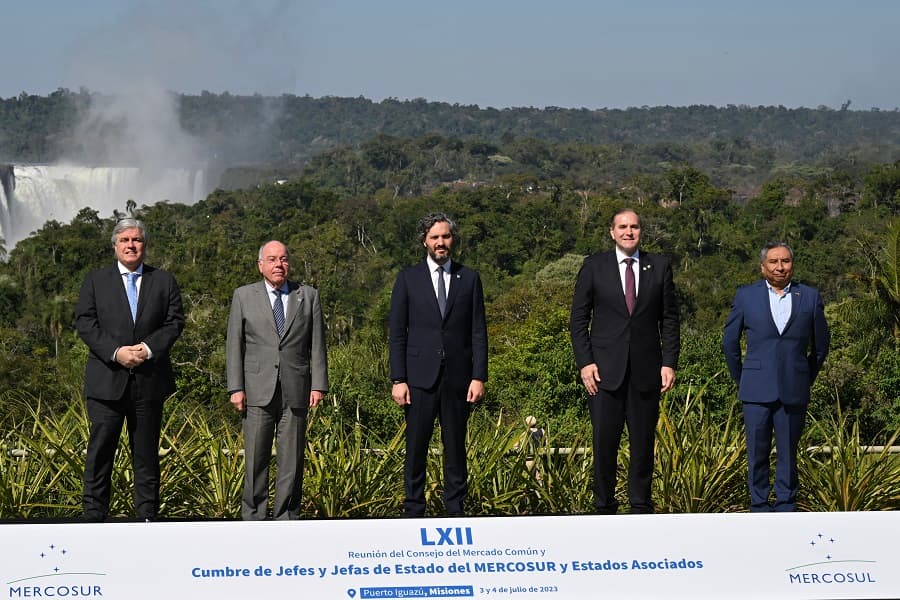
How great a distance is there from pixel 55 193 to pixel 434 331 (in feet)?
292

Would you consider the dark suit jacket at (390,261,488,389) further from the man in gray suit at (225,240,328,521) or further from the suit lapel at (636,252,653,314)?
the suit lapel at (636,252,653,314)

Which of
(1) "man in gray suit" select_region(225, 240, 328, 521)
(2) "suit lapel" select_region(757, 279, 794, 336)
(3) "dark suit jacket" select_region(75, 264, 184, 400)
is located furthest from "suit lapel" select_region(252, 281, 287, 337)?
(2) "suit lapel" select_region(757, 279, 794, 336)

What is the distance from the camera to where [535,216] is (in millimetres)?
52906

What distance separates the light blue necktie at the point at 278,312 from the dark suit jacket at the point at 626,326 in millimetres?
1320

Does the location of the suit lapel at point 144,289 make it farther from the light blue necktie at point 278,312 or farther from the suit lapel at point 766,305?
the suit lapel at point 766,305

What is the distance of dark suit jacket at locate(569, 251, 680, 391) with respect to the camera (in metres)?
5.09

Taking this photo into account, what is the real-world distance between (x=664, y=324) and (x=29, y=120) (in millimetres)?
162668

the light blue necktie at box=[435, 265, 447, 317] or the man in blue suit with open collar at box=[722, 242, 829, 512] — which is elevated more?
the light blue necktie at box=[435, 265, 447, 317]

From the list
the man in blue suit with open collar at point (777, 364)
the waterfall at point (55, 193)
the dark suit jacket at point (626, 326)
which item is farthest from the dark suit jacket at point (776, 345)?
the waterfall at point (55, 193)

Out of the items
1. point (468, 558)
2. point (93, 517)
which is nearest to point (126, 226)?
point (93, 517)

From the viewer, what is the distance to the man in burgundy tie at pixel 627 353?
201 inches

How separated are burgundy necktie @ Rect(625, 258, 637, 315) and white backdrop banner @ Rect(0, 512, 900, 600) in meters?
1.37

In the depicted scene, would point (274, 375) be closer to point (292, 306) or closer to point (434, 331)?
point (292, 306)

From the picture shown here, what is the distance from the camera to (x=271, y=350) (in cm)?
510
